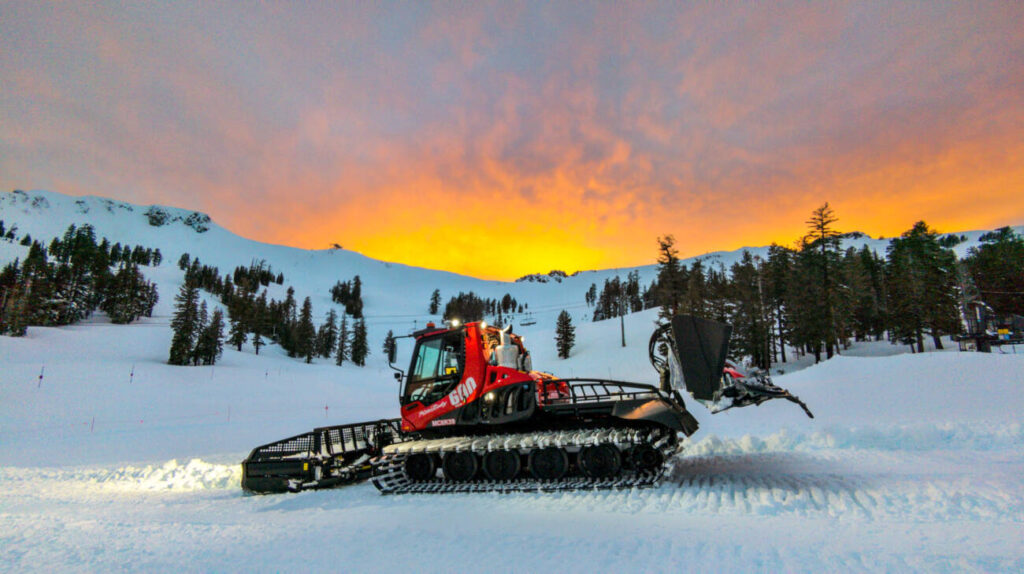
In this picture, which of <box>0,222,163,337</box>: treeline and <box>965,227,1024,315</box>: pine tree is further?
<box>0,222,163,337</box>: treeline

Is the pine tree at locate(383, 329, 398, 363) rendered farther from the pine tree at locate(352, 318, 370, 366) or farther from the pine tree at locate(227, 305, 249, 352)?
the pine tree at locate(227, 305, 249, 352)

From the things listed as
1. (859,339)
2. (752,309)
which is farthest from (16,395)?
(859,339)

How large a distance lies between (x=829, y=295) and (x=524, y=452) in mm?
37577

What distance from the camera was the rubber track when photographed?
7453 mm

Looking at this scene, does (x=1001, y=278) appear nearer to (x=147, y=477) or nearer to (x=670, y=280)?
(x=670, y=280)

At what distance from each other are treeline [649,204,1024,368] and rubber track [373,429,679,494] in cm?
3634

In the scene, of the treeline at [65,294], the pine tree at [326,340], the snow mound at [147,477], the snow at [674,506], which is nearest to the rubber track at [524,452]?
the snow at [674,506]

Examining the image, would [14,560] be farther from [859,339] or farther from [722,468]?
[859,339]

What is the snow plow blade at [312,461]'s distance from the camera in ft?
30.5

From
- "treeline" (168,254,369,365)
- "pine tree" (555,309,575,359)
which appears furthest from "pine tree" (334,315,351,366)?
"pine tree" (555,309,575,359)

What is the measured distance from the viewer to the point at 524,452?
26.6ft

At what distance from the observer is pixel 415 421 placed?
9.62 meters

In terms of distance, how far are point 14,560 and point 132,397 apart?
3488 cm

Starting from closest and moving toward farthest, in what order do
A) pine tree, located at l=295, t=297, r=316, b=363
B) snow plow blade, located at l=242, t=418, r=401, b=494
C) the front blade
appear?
the front blade
snow plow blade, located at l=242, t=418, r=401, b=494
pine tree, located at l=295, t=297, r=316, b=363
